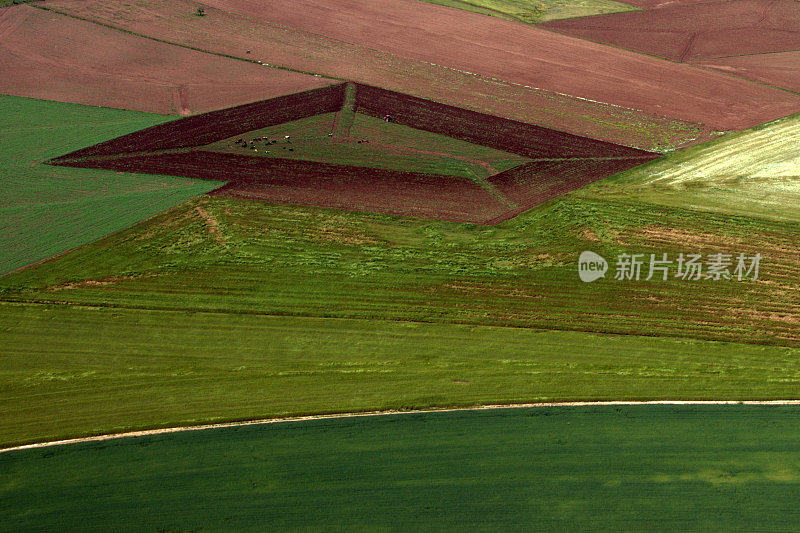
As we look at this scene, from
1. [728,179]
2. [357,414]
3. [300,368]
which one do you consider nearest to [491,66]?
[728,179]

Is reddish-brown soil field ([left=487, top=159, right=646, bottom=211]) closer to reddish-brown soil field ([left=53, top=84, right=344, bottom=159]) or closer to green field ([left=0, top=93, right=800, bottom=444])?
green field ([left=0, top=93, right=800, bottom=444])

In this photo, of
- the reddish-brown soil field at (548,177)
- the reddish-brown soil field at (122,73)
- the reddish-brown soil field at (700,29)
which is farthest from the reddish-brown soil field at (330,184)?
the reddish-brown soil field at (700,29)

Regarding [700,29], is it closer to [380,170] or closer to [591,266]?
[380,170]

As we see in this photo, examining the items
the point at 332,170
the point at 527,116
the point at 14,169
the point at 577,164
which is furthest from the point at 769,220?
the point at 14,169

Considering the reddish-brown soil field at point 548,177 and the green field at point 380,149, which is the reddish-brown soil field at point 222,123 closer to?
the green field at point 380,149

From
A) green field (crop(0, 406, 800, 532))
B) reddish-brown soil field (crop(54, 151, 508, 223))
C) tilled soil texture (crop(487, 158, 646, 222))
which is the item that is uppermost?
tilled soil texture (crop(487, 158, 646, 222))

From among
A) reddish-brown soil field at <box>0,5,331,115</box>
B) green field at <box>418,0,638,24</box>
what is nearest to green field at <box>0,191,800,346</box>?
reddish-brown soil field at <box>0,5,331,115</box>
